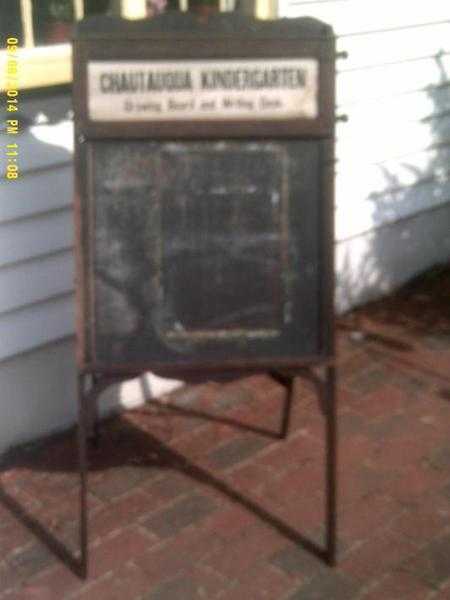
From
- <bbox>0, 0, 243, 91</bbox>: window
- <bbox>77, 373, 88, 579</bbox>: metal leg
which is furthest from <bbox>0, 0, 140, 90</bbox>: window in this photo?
<bbox>77, 373, 88, 579</bbox>: metal leg

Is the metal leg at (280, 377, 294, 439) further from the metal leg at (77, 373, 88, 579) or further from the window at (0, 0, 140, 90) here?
the window at (0, 0, 140, 90)

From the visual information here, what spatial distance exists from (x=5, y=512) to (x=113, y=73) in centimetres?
179

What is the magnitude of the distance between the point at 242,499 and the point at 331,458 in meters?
0.64

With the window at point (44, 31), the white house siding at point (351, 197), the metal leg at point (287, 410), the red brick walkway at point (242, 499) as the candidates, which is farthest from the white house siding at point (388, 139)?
the metal leg at point (287, 410)

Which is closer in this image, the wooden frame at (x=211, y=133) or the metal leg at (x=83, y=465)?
the wooden frame at (x=211, y=133)

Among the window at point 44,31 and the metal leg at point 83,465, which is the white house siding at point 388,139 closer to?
the window at point 44,31

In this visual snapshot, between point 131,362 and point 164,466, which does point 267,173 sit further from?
point 164,466

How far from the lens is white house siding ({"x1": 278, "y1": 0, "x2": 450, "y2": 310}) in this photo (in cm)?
577

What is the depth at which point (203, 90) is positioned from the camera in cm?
353

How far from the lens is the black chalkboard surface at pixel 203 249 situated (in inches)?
141

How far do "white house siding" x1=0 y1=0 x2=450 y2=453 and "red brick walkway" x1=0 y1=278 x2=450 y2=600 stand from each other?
0.30 meters

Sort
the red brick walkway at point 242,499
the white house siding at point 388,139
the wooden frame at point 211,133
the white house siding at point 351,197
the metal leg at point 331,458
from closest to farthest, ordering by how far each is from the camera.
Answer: the wooden frame at point 211,133
the metal leg at point 331,458
the red brick walkway at point 242,499
the white house siding at point 351,197
the white house siding at point 388,139

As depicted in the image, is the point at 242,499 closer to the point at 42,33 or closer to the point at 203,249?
the point at 203,249

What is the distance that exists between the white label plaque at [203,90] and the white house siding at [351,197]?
909 mm
